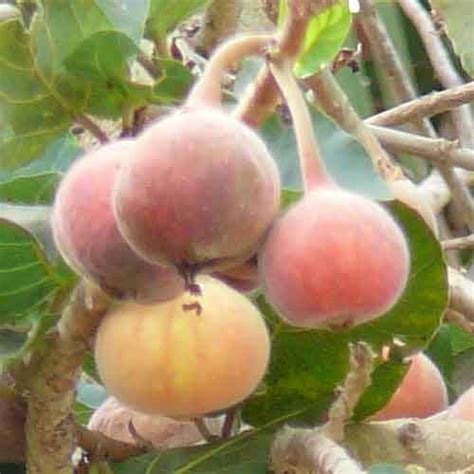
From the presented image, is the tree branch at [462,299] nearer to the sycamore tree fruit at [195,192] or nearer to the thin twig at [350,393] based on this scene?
the thin twig at [350,393]

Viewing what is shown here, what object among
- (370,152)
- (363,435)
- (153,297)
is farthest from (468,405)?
(153,297)

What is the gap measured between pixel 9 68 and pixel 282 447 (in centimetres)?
22

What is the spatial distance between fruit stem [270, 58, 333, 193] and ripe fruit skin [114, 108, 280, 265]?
4 centimetres

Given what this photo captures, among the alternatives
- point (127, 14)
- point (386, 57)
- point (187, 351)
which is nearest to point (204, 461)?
point (187, 351)

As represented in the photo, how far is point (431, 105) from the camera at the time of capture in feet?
2.89

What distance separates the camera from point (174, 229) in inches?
18.4

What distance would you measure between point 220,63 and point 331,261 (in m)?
0.09

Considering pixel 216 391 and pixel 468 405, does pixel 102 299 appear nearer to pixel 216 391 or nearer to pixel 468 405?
pixel 216 391

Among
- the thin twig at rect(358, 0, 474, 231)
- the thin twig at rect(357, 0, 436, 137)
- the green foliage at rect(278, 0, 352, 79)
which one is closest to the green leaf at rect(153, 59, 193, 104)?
the green foliage at rect(278, 0, 352, 79)

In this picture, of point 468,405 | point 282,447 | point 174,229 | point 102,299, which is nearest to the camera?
point 174,229

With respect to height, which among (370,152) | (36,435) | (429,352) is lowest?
(429,352)

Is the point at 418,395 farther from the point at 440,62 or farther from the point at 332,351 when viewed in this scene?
the point at 440,62

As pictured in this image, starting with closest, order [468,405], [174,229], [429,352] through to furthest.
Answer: [174,229] → [468,405] → [429,352]

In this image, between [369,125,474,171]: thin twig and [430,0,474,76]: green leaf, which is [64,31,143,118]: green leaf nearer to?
[430,0,474,76]: green leaf
